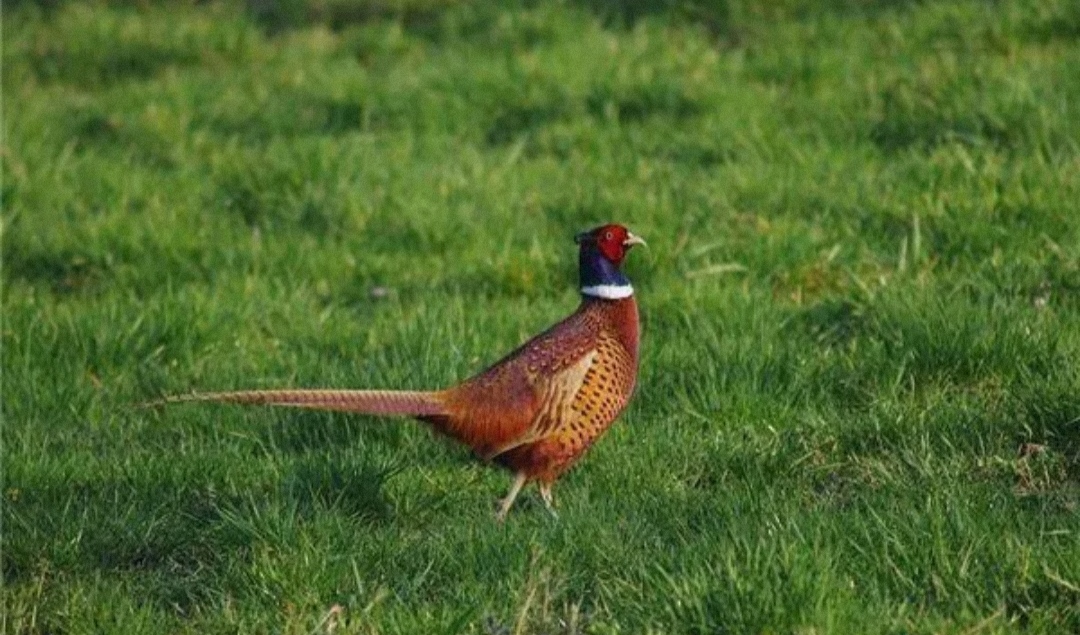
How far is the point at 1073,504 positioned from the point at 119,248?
4164 millimetres

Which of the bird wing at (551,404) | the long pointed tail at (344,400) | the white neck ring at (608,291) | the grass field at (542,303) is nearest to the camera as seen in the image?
the grass field at (542,303)

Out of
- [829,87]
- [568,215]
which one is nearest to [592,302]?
[568,215]

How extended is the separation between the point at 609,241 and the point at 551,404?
60cm

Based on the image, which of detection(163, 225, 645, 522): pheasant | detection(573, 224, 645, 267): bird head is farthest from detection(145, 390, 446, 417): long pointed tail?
detection(573, 224, 645, 267): bird head

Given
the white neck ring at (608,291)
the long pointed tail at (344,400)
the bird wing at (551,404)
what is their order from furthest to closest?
1. the white neck ring at (608,291)
2. the bird wing at (551,404)
3. the long pointed tail at (344,400)

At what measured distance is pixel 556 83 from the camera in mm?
9250

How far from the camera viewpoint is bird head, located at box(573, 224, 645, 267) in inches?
233

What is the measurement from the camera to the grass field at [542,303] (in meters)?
4.93

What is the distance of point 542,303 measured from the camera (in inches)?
286

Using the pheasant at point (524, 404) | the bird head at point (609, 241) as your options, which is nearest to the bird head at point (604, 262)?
the bird head at point (609, 241)

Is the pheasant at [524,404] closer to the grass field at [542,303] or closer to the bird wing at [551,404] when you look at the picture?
the bird wing at [551,404]

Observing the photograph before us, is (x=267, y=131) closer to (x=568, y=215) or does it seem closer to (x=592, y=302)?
(x=568, y=215)

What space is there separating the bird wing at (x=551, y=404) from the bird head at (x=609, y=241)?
18.1 inches

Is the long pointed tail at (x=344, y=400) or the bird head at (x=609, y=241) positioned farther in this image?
the bird head at (x=609, y=241)
